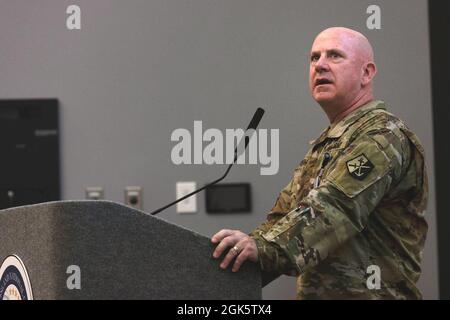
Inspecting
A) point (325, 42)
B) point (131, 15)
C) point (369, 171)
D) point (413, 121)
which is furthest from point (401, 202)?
point (131, 15)

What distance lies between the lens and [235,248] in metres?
1.22

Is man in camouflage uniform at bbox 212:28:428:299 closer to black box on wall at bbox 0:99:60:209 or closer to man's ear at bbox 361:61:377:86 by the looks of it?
man's ear at bbox 361:61:377:86

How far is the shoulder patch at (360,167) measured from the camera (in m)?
1.40

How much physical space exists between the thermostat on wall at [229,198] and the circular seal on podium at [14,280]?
1.55 meters

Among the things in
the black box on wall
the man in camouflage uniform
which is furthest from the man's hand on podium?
the black box on wall

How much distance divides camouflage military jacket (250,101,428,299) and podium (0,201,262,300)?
0.44ft

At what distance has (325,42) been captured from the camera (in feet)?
5.68

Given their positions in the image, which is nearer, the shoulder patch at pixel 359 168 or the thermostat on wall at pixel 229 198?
the shoulder patch at pixel 359 168

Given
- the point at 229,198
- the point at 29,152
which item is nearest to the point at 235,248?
the point at 229,198

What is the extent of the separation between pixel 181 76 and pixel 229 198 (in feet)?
1.69

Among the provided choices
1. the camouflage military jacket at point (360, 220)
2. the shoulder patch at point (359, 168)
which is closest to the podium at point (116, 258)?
the camouflage military jacket at point (360, 220)

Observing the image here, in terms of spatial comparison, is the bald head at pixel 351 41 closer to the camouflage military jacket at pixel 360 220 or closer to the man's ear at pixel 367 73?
the man's ear at pixel 367 73

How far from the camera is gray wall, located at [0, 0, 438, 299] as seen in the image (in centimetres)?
288
